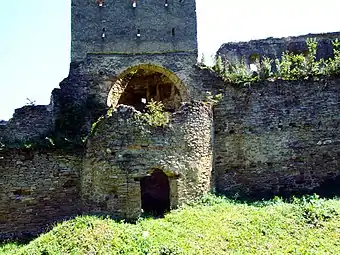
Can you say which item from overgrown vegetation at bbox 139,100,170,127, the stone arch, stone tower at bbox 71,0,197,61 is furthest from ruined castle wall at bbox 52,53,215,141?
stone tower at bbox 71,0,197,61

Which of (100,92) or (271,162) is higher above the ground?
(100,92)

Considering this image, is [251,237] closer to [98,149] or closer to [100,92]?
[98,149]

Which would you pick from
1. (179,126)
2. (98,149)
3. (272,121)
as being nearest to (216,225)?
(179,126)

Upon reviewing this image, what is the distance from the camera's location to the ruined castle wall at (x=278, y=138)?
14266 millimetres

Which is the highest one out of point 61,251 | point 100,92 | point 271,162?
point 100,92

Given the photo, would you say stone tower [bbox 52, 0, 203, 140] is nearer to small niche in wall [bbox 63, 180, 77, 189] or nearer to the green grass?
small niche in wall [bbox 63, 180, 77, 189]

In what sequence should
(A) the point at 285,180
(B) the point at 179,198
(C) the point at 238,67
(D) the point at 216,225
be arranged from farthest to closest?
(C) the point at 238,67 → (A) the point at 285,180 → (B) the point at 179,198 → (D) the point at 216,225

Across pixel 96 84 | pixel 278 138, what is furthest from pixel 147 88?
pixel 278 138

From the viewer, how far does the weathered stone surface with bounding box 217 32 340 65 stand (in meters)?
21.9

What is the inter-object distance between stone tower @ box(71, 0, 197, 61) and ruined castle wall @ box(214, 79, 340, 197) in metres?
6.94

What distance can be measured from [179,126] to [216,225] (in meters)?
2.93

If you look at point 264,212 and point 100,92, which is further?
point 100,92

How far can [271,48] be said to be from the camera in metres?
22.8

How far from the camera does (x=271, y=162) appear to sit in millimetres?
14383
